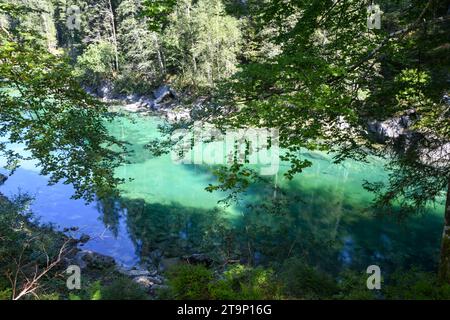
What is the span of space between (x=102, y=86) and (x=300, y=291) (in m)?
45.5

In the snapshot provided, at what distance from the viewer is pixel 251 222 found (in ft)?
48.8

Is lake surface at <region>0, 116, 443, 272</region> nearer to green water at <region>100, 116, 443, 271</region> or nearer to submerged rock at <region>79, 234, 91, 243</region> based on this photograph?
green water at <region>100, 116, 443, 271</region>

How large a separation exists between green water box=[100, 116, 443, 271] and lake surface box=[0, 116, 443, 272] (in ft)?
0.14

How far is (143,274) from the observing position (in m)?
10.7

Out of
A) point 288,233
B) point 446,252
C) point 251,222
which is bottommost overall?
point 288,233

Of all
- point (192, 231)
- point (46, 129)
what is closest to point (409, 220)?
point (192, 231)

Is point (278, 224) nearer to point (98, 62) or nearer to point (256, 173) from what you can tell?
point (256, 173)

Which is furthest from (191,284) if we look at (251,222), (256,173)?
(251,222)

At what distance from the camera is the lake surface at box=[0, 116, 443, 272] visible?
1255 cm

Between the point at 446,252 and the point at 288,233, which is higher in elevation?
the point at 446,252

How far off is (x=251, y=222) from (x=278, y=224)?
118 centimetres

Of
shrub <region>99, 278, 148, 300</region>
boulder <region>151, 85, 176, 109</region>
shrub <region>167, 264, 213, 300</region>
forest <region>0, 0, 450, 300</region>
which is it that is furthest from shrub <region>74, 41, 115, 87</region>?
shrub <region>167, 264, 213, 300</region>

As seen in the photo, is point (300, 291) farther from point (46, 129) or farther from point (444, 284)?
point (46, 129)

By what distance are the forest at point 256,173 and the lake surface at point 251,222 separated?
0.31 ft
